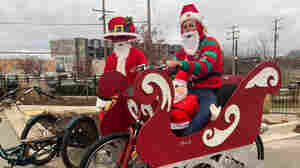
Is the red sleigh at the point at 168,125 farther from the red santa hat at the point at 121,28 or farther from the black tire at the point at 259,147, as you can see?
the red santa hat at the point at 121,28

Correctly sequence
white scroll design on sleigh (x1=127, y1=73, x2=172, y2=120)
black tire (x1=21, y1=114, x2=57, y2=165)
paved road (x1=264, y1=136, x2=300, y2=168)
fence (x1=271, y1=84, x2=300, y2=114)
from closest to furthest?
1. white scroll design on sleigh (x1=127, y1=73, x2=172, y2=120)
2. black tire (x1=21, y1=114, x2=57, y2=165)
3. paved road (x1=264, y1=136, x2=300, y2=168)
4. fence (x1=271, y1=84, x2=300, y2=114)

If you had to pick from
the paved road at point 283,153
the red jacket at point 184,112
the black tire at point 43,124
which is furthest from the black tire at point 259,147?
the black tire at point 43,124

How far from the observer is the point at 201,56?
2098 millimetres

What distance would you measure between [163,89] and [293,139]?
149 inches

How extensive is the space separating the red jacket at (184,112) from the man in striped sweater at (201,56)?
5cm

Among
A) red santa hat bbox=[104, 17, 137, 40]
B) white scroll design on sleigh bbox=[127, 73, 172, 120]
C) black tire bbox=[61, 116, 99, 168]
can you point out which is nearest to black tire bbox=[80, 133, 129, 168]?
white scroll design on sleigh bbox=[127, 73, 172, 120]

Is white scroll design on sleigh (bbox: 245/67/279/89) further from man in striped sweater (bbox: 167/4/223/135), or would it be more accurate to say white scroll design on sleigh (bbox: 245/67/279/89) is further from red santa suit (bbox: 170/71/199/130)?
red santa suit (bbox: 170/71/199/130)

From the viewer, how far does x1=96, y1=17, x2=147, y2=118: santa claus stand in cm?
294

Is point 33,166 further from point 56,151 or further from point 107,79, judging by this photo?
point 107,79

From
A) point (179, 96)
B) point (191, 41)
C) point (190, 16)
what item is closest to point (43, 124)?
point (179, 96)

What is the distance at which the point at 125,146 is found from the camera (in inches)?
74.7

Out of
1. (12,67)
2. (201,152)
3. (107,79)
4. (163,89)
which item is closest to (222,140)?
(201,152)

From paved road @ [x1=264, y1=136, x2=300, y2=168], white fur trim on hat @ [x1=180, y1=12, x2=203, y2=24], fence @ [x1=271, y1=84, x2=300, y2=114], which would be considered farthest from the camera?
fence @ [x1=271, y1=84, x2=300, y2=114]

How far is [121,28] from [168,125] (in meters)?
1.66
